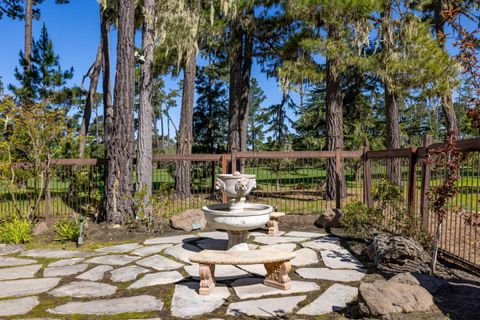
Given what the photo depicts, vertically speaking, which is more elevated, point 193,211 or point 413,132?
point 413,132

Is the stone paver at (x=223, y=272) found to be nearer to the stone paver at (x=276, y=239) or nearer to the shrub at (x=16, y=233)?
the stone paver at (x=276, y=239)

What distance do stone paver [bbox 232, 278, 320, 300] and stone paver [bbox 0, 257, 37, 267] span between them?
3.16 meters

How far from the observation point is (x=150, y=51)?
27.8 ft

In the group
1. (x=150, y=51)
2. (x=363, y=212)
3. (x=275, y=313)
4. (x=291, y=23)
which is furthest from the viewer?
(x=291, y=23)

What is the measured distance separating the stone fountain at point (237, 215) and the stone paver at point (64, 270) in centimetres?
178

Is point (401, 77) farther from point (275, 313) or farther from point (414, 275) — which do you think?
point (275, 313)

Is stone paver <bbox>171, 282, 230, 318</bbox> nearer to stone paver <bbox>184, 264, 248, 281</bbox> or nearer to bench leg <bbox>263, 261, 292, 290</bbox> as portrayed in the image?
stone paver <bbox>184, 264, 248, 281</bbox>

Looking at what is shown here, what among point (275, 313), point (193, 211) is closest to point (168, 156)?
point (193, 211)

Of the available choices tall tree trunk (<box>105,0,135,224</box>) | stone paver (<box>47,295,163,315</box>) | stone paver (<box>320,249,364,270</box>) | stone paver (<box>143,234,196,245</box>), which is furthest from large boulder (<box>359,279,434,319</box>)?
tall tree trunk (<box>105,0,135,224</box>)

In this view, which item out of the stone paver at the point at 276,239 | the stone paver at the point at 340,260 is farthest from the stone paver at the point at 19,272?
the stone paver at the point at 340,260

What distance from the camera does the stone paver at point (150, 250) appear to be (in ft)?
18.3

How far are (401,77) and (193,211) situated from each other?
7.53m

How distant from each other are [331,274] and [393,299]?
1513mm

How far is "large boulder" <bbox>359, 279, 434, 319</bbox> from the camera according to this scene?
289cm
